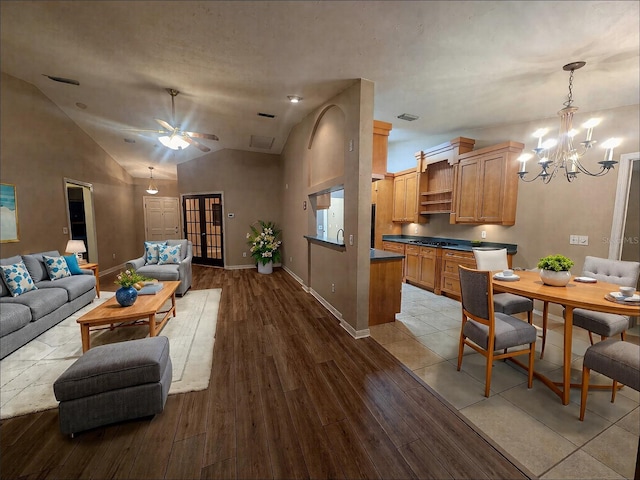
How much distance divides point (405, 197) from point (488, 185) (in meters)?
1.80

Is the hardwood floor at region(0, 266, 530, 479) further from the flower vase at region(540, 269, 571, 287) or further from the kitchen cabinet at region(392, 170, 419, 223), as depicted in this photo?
the kitchen cabinet at region(392, 170, 419, 223)

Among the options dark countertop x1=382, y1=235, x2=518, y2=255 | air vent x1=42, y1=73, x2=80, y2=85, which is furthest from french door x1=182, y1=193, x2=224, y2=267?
dark countertop x1=382, y1=235, x2=518, y2=255

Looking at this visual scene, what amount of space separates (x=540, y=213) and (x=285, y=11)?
163 inches

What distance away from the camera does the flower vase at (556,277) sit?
2152 millimetres

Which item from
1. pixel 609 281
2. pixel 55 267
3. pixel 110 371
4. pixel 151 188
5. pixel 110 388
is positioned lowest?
pixel 110 388

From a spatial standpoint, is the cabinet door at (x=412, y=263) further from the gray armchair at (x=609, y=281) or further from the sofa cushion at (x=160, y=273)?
the sofa cushion at (x=160, y=273)

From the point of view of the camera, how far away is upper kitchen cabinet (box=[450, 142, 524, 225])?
3754 mm

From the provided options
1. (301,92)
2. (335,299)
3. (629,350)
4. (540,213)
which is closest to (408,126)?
(301,92)

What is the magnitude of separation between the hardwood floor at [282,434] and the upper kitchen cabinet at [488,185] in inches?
119

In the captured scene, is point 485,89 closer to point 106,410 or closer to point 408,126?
point 408,126

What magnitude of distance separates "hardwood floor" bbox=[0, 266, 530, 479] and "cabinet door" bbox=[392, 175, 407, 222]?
3896mm

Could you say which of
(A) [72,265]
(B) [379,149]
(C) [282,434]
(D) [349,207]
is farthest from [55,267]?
(B) [379,149]

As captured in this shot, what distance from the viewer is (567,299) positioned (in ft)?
5.96

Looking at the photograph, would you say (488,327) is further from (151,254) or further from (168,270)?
(151,254)
